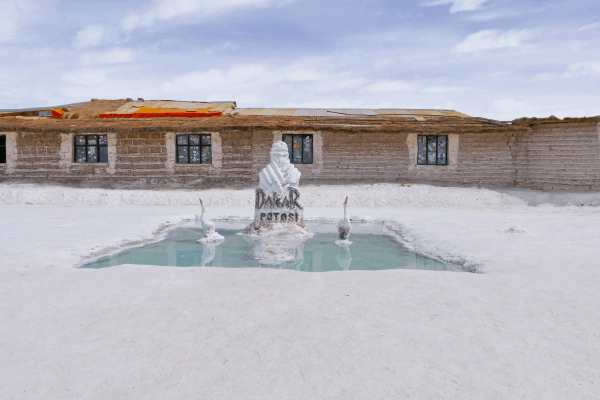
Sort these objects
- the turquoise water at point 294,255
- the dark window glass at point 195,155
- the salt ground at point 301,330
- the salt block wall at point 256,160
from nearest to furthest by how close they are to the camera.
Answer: the salt ground at point 301,330, the turquoise water at point 294,255, the salt block wall at point 256,160, the dark window glass at point 195,155

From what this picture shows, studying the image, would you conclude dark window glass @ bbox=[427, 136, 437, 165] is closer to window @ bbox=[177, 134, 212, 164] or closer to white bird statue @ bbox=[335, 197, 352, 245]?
window @ bbox=[177, 134, 212, 164]

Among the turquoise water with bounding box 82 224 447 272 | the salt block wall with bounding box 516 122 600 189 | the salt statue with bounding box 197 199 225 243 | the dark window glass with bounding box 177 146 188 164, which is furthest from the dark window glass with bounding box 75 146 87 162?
the salt block wall with bounding box 516 122 600 189

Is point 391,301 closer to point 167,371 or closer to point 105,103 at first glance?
point 167,371

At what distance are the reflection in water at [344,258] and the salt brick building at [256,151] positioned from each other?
361 inches

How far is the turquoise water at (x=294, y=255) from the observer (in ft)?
17.4

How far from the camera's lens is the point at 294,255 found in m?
6.02

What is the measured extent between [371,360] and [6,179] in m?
18.6

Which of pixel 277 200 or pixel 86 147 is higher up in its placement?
pixel 86 147

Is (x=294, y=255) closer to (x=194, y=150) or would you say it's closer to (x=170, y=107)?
(x=194, y=150)

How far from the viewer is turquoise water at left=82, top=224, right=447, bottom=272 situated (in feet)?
17.4

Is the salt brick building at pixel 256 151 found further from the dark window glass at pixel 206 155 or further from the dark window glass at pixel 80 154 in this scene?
the dark window glass at pixel 80 154

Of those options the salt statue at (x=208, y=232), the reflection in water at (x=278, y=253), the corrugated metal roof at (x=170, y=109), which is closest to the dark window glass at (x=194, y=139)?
the corrugated metal roof at (x=170, y=109)

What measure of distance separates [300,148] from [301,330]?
13.6 m

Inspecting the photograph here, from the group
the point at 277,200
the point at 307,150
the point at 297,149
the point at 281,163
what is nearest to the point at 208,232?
the point at 277,200
